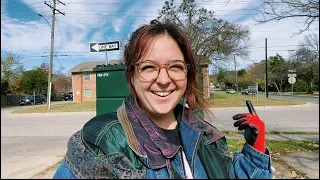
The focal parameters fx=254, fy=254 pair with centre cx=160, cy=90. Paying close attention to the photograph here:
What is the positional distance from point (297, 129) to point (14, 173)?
7.99m

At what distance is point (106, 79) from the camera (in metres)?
3.66

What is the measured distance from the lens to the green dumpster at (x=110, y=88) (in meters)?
3.51

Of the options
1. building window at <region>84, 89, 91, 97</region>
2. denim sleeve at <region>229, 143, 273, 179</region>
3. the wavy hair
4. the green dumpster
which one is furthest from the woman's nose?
building window at <region>84, 89, 91, 97</region>

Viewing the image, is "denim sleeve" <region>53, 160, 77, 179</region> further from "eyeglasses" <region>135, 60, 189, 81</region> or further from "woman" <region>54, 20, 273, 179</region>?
"eyeglasses" <region>135, 60, 189, 81</region>

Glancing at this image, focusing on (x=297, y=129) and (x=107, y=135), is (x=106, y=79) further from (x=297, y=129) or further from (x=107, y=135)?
(x=297, y=129)

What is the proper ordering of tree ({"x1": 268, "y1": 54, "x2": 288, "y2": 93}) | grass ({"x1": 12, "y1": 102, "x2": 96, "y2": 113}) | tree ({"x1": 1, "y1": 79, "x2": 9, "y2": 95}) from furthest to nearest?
1. grass ({"x1": 12, "y1": 102, "x2": 96, "y2": 113})
2. tree ({"x1": 268, "y1": 54, "x2": 288, "y2": 93})
3. tree ({"x1": 1, "y1": 79, "x2": 9, "y2": 95})

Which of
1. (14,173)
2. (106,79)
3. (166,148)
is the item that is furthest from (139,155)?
(106,79)

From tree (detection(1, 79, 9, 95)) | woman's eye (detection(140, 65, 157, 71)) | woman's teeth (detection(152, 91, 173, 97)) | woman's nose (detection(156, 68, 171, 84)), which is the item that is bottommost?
woman's teeth (detection(152, 91, 173, 97))

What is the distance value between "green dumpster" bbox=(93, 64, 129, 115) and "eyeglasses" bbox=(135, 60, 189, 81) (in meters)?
2.49

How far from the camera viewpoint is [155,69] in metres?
0.97

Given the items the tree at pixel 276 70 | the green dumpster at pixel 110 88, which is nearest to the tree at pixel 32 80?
the tree at pixel 276 70

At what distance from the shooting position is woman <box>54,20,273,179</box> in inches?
32.2

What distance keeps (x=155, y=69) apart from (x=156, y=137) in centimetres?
26

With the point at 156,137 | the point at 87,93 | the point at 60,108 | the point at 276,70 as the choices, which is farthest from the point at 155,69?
the point at 87,93
